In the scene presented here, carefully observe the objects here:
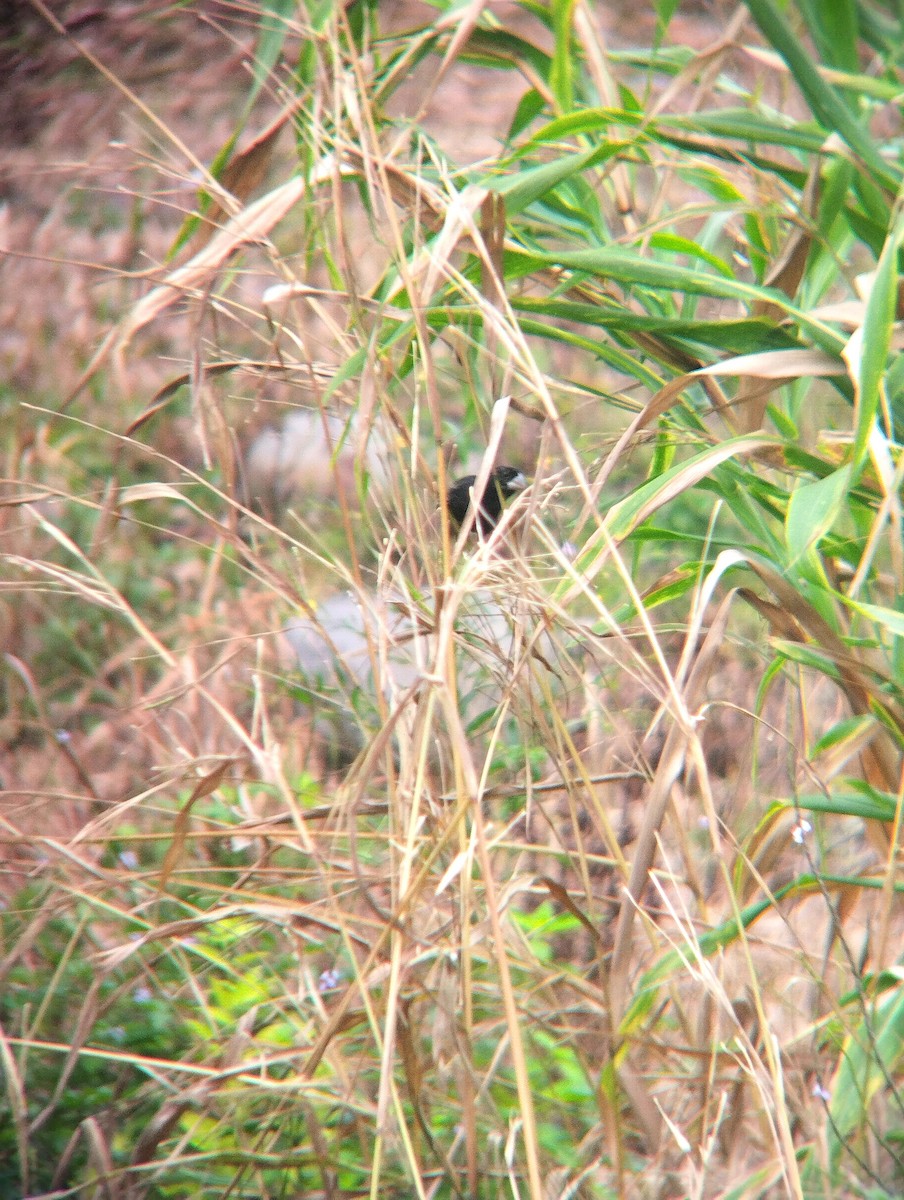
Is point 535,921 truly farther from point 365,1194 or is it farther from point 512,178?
point 512,178

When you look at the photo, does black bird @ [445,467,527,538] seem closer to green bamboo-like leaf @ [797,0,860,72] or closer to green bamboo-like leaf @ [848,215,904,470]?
green bamboo-like leaf @ [797,0,860,72]

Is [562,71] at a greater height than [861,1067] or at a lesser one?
greater

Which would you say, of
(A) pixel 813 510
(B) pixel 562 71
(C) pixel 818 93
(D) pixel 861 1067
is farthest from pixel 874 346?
(D) pixel 861 1067

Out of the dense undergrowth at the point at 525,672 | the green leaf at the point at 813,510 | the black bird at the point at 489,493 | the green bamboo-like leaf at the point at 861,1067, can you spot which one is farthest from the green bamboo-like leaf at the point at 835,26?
the black bird at the point at 489,493

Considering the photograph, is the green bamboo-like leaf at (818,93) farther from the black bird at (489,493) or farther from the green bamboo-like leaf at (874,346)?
the black bird at (489,493)

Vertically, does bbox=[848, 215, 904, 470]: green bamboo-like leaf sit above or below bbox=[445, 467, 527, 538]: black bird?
above

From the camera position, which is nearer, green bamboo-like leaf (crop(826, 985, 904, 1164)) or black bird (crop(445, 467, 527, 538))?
green bamboo-like leaf (crop(826, 985, 904, 1164))

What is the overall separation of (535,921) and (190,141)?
12.5 ft

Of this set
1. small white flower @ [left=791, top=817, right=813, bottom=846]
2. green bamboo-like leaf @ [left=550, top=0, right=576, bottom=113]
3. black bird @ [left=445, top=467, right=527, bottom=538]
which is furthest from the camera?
black bird @ [left=445, top=467, right=527, bottom=538]

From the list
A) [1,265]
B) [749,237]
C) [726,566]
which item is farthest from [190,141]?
[726,566]

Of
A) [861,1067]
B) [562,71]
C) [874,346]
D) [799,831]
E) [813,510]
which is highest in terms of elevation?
[562,71]

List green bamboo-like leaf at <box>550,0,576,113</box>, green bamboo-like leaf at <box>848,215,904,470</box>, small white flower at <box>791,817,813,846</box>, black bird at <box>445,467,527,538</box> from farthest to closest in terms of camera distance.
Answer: black bird at <box>445,467,527,538</box>, green bamboo-like leaf at <box>550,0,576,113</box>, small white flower at <box>791,817,813,846</box>, green bamboo-like leaf at <box>848,215,904,470</box>

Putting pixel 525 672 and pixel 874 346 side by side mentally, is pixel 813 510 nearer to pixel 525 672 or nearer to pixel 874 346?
pixel 874 346

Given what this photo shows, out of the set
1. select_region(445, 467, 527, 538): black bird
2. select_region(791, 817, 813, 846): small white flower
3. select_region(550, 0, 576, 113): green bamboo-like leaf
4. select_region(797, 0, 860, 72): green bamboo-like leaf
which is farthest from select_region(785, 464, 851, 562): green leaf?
select_region(445, 467, 527, 538): black bird
